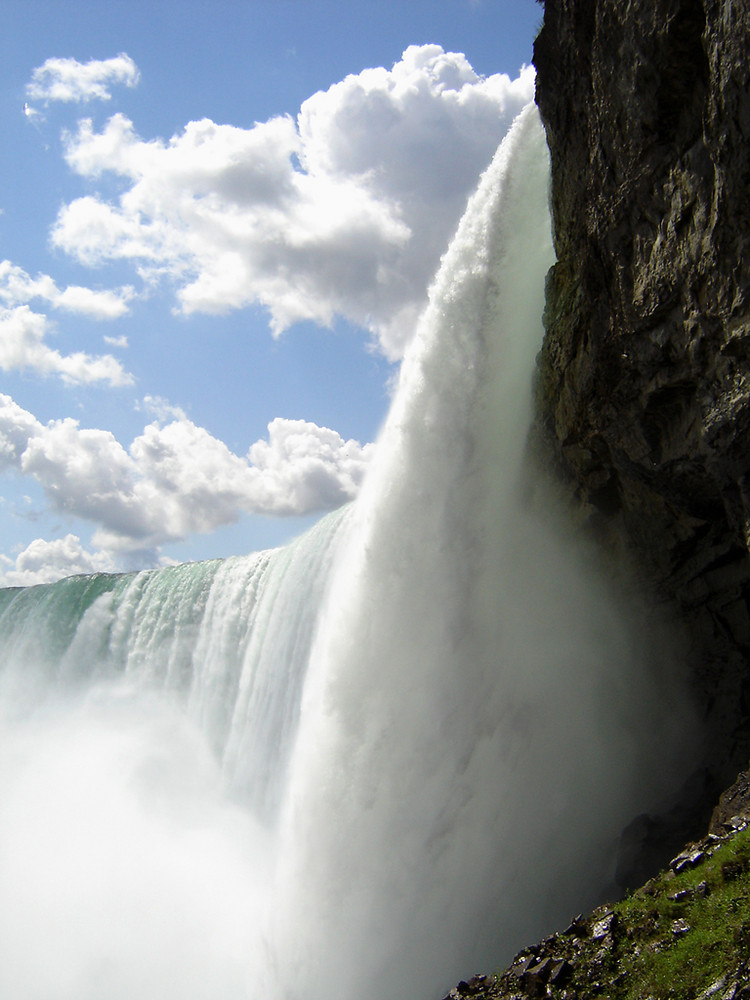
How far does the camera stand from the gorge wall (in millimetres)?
8477

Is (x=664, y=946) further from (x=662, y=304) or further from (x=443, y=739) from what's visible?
(x=662, y=304)

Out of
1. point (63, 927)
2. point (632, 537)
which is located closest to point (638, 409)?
point (632, 537)

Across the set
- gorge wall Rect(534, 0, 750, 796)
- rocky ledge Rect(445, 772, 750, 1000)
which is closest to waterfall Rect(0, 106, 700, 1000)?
gorge wall Rect(534, 0, 750, 796)

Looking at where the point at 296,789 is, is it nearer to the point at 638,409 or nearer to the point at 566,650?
the point at 566,650

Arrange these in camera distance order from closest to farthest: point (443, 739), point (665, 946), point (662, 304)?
point (665, 946) < point (662, 304) < point (443, 739)

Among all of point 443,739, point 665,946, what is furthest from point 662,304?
point 443,739

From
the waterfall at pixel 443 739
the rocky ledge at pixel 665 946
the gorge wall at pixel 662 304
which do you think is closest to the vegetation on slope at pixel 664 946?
the rocky ledge at pixel 665 946

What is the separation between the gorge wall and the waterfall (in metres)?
1.47

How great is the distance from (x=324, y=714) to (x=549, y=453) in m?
7.42

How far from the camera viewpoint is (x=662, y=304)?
973 cm

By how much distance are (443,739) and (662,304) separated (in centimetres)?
884

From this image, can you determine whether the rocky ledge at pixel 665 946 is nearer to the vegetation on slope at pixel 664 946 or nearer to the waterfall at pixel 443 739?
the vegetation on slope at pixel 664 946

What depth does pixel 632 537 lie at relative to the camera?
1402 cm

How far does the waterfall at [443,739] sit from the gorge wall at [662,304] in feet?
4.81
